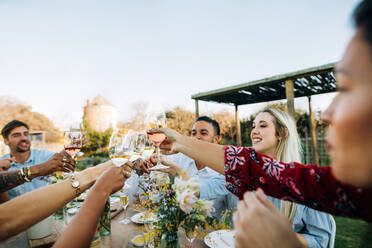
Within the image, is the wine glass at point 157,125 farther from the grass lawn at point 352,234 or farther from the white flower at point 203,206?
the grass lawn at point 352,234

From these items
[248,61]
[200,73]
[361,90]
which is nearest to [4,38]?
[200,73]

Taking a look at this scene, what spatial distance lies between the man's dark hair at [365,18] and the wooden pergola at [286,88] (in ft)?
19.0

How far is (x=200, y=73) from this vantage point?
78.5 ft

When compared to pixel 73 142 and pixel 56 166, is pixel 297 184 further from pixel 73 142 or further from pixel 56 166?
pixel 56 166

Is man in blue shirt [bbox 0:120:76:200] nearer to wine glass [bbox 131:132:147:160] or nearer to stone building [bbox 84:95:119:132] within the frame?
wine glass [bbox 131:132:147:160]

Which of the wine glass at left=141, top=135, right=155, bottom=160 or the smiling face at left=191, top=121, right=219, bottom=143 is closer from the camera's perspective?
the wine glass at left=141, top=135, right=155, bottom=160

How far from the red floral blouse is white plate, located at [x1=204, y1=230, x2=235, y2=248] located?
0.50 metres

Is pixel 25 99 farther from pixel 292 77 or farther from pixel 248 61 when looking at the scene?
pixel 292 77

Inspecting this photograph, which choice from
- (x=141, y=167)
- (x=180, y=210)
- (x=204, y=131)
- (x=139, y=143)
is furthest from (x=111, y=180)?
(x=204, y=131)

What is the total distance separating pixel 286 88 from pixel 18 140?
7.44 meters

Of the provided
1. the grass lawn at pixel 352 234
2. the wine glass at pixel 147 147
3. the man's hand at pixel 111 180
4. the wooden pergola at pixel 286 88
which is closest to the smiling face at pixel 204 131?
the wine glass at pixel 147 147

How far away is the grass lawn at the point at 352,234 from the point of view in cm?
417

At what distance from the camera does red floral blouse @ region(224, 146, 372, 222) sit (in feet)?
3.14

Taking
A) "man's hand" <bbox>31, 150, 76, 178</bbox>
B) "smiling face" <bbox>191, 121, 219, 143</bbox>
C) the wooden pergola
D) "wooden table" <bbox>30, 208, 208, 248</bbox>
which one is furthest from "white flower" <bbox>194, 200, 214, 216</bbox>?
the wooden pergola
